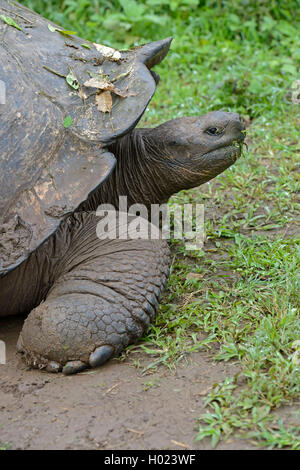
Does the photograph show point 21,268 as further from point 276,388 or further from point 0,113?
point 276,388

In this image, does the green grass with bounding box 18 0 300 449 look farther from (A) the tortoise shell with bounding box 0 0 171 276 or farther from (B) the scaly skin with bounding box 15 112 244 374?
(A) the tortoise shell with bounding box 0 0 171 276

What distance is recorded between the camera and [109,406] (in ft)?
10.3

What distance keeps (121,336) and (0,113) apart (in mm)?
1435

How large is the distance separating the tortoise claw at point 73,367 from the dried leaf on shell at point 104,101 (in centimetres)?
148

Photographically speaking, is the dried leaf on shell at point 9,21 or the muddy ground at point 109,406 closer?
the muddy ground at point 109,406

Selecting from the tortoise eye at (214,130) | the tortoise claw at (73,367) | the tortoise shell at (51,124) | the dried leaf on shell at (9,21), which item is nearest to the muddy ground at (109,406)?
the tortoise claw at (73,367)

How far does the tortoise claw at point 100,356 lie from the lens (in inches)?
136

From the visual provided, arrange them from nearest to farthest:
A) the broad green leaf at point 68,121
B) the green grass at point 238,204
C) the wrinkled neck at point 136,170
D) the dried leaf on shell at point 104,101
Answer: the green grass at point 238,204
the broad green leaf at point 68,121
the dried leaf on shell at point 104,101
the wrinkled neck at point 136,170

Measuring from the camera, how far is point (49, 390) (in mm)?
3369

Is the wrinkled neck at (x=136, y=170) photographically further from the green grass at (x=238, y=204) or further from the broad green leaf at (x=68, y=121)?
the broad green leaf at (x=68, y=121)

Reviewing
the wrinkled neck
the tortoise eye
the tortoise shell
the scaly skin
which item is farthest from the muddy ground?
the tortoise eye

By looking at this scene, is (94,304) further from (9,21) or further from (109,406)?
(9,21)
